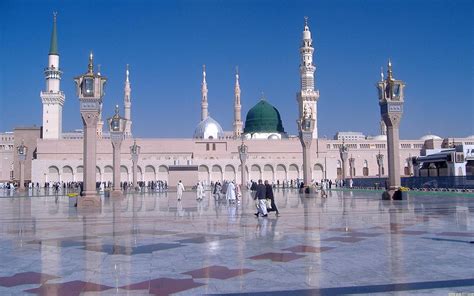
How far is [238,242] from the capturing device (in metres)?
6.80

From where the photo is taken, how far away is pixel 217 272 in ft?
15.5

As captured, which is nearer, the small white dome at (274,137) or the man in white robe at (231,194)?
the man in white robe at (231,194)

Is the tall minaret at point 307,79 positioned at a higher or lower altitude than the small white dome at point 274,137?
higher

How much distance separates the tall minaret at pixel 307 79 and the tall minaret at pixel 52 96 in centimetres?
3137

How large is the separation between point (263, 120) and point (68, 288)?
221 ft

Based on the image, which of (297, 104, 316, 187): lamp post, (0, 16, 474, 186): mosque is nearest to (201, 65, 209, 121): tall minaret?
(0, 16, 474, 186): mosque

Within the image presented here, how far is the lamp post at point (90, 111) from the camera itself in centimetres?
1577

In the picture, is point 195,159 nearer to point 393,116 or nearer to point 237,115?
point 237,115

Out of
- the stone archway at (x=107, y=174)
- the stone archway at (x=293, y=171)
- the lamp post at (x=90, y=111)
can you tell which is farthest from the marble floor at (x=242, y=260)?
the stone archway at (x=293, y=171)

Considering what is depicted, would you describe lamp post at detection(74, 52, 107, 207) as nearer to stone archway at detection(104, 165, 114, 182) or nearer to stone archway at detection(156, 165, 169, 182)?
stone archway at detection(104, 165, 114, 182)

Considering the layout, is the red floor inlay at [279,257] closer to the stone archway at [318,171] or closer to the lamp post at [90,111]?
the lamp post at [90,111]

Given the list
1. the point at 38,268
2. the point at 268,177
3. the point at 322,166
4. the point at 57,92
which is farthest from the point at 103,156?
the point at 38,268

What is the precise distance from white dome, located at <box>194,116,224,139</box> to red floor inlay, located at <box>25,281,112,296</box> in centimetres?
6340

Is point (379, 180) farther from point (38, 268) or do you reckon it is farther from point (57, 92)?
point (57, 92)
